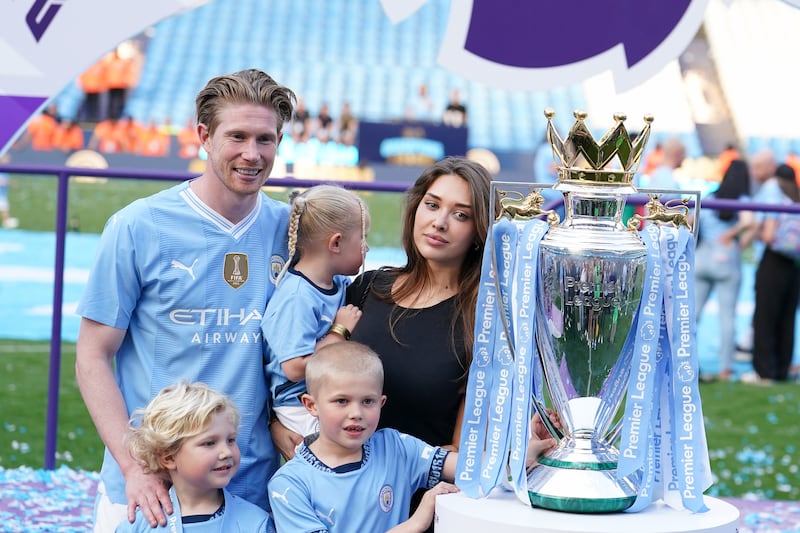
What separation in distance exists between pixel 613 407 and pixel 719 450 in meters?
3.80

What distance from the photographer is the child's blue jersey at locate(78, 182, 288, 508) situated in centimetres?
235

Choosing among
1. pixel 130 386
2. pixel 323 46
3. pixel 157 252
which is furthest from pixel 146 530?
pixel 323 46

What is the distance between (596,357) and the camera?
195 centimetres

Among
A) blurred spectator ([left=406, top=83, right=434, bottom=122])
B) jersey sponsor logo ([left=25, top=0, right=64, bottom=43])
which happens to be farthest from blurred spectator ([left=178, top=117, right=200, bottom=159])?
jersey sponsor logo ([left=25, top=0, right=64, bottom=43])

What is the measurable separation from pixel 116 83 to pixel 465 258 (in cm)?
2088

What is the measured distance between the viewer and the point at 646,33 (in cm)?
407

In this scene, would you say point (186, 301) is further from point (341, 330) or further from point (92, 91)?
point (92, 91)

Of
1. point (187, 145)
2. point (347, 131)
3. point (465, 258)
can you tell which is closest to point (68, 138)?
point (187, 145)

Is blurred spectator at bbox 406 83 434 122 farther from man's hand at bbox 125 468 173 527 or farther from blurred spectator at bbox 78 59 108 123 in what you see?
man's hand at bbox 125 468 173 527

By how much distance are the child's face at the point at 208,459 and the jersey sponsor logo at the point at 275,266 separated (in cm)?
35

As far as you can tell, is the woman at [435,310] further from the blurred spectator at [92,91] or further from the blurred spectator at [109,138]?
the blurred spectator at [92,91]

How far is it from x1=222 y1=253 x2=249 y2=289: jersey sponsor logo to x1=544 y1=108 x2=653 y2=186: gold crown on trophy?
75 cm

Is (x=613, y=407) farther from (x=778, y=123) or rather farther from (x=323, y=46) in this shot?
(x=323, y=46)

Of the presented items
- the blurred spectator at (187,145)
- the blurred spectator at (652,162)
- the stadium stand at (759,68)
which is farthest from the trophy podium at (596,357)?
the stadium stand at (759,68)
